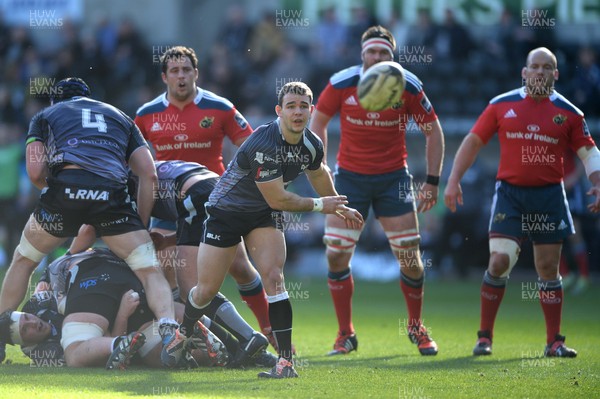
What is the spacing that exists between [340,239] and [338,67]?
986 centimetres

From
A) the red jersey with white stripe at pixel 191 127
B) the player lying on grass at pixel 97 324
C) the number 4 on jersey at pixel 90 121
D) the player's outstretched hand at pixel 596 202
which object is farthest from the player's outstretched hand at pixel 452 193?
the number 4 on jersey at pixel 90 121

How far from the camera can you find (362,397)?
23.1ft

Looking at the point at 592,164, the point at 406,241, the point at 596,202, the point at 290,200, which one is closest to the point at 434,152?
the point at 406,241

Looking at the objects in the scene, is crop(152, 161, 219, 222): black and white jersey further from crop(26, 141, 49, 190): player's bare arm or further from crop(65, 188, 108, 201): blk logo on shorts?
crop(26, 141, 49, 190): player's bare arm

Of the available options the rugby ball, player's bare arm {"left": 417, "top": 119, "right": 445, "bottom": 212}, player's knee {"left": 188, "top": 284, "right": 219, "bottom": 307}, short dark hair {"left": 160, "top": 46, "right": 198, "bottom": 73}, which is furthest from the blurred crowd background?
player's knee {"left": 188, "top": 284, "right": 219, "bottom": 307}

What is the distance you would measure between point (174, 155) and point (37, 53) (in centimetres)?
1286

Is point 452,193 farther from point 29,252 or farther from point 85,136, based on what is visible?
point 29,252

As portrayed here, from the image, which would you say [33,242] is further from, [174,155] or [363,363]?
[363,363]

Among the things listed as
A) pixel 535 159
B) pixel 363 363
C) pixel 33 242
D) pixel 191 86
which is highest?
pixel 191 86

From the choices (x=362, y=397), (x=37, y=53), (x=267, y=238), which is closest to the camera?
(x=362, y=397)

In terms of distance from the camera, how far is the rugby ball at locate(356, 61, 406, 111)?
866 cm

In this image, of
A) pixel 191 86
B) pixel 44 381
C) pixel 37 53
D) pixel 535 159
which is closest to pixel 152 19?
pixel 37 53

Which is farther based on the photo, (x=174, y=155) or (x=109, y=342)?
(x=174, y=155)

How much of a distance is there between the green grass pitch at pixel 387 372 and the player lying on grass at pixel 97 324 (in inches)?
7.3
